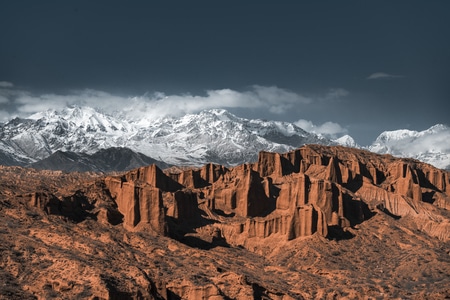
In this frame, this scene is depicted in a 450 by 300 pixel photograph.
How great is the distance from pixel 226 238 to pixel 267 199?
20290mm

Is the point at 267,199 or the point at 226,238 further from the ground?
the point at 267,199

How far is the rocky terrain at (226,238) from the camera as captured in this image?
97.5 meters

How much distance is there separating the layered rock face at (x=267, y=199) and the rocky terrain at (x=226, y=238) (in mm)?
256

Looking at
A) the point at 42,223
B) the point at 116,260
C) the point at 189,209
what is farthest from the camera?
the point at 189,209

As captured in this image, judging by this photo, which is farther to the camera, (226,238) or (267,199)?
(267,199)

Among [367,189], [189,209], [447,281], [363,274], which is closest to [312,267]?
[363,274]

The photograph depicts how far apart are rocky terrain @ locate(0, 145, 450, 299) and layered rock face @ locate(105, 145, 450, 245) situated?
256 millimetres

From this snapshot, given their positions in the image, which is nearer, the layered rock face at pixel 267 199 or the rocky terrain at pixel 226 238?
the rocky terrain at pixel 226 238

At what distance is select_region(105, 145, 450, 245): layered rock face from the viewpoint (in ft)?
468

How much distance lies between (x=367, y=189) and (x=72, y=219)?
86.0 meters

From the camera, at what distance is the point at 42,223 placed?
120 metres

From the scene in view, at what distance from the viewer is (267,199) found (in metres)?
164

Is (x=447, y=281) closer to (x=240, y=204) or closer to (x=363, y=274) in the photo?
(x=363, y=274)

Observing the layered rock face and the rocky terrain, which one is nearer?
the rocky terrain
